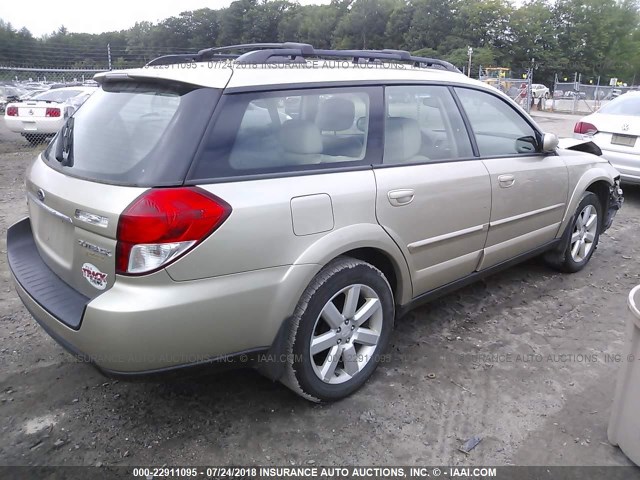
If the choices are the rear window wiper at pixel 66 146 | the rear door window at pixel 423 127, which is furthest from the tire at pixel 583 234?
the rear window wiper at pixel 66 146

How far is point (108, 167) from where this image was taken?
233 centimetres

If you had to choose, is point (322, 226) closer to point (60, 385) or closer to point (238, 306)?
point (238, 306)

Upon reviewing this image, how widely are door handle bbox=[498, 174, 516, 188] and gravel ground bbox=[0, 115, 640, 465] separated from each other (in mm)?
982

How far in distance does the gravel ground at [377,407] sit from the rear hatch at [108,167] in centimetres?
76

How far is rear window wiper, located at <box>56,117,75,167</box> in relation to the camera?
8.57 ft

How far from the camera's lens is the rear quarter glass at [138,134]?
7.13 ft

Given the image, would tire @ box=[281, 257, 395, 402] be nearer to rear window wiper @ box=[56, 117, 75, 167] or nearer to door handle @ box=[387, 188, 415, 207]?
door handle @ box=[387, 188, 415, 207]

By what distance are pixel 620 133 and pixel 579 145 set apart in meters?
2.89

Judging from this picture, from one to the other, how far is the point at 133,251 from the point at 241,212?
18.0 inches

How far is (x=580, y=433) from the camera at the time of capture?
2.58 meters

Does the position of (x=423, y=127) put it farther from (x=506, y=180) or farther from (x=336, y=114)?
(x=506, y=180)

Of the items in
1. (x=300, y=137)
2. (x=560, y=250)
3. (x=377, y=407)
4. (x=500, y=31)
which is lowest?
(x=377, y=407)

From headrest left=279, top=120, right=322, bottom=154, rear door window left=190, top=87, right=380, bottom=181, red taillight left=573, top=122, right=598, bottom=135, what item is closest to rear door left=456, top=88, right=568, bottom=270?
rear door window left=190, top=87, right=380, bottom=181

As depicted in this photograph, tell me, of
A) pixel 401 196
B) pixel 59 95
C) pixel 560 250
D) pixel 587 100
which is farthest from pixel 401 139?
pixel 587 100
